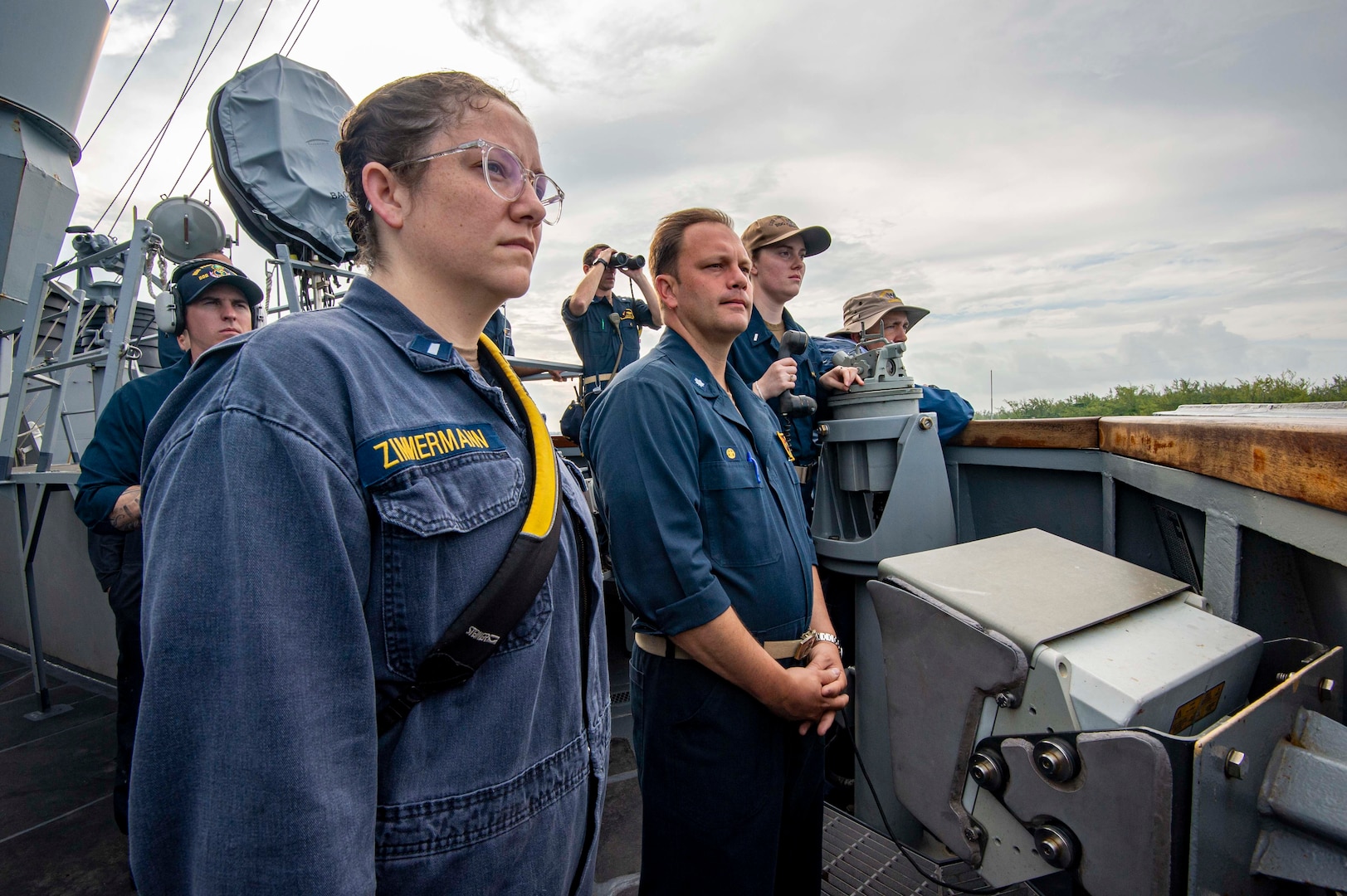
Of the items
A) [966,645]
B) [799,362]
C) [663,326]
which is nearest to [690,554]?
[966,645]

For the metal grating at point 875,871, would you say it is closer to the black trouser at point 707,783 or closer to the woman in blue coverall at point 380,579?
the black trouser at point 707,783

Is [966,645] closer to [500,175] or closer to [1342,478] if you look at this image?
[1342,478]

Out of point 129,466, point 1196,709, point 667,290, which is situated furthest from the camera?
point 129,466

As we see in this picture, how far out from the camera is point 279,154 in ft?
14.9

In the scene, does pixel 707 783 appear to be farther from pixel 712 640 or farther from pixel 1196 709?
pixel 1196 709

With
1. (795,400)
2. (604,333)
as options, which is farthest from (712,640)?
(604,333)

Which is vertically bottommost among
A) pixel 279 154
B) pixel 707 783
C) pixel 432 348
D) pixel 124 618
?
pixel 707 783

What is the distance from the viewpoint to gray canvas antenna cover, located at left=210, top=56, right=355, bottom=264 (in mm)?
4473

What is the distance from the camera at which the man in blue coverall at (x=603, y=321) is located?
408 cm

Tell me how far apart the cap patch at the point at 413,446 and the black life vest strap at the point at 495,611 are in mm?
110

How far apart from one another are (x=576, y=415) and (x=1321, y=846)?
3.34 m

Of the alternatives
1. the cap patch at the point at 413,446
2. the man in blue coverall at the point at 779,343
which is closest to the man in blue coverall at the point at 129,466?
the man in blue coverall at the point at 779,343

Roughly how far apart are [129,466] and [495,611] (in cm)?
251

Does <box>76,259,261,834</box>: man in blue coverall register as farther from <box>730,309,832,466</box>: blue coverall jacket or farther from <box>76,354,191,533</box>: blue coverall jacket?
<box>730,309,832,466</box>: blue coverall jacket
